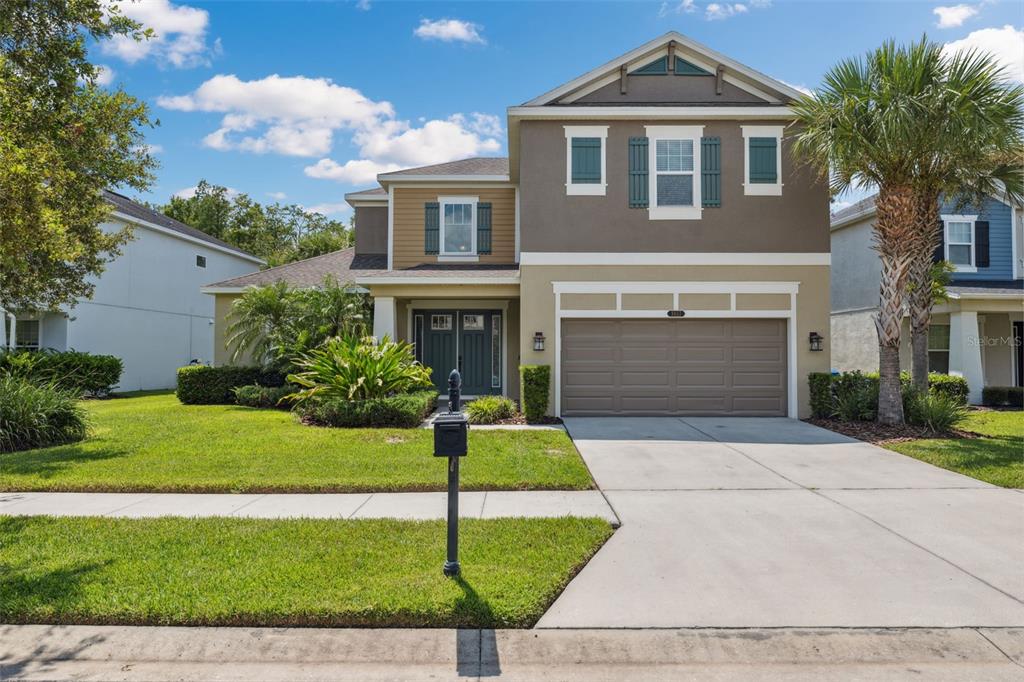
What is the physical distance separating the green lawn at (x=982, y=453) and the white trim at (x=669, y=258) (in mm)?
4358

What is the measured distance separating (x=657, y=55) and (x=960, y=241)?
1139 cm

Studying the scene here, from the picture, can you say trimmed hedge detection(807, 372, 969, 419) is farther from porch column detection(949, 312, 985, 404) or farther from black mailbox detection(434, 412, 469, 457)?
black mailbox detection(434, 412, 469, 457)

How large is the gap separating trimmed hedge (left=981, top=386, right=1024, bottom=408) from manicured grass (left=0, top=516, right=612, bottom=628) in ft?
52.6

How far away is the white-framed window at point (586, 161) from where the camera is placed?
42.2ft

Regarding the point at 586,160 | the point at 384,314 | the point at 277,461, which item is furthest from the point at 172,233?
the point at 277,461

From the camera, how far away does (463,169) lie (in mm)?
17297

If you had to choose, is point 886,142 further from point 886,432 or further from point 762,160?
point 886,432

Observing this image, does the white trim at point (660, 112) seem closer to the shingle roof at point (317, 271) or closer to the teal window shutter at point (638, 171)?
the teal window shutter at point (638, 171)

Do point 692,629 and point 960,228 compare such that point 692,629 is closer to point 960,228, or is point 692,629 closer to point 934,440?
point 934,440

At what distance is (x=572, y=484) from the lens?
7.18 metres

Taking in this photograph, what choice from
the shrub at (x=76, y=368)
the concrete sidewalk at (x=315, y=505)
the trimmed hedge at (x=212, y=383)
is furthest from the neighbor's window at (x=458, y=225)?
the concrete sidewalk at (x=315, y=505)

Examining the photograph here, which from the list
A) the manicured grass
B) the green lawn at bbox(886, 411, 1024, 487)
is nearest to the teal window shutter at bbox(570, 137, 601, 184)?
the green lawn at bbox(886, 411, 1024, 487)

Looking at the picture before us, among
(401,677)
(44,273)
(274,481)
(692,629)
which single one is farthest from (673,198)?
(44,273)

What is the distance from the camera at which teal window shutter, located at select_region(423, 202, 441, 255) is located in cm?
1670
